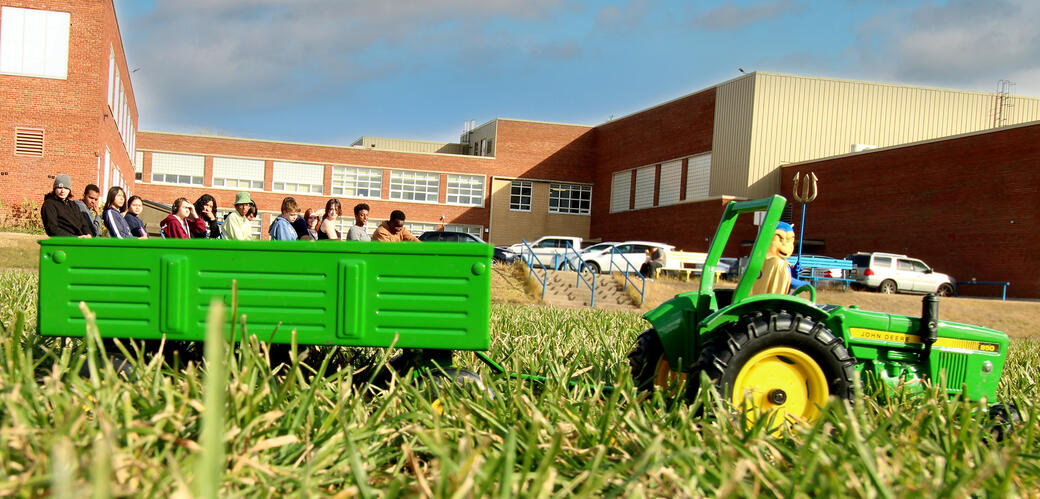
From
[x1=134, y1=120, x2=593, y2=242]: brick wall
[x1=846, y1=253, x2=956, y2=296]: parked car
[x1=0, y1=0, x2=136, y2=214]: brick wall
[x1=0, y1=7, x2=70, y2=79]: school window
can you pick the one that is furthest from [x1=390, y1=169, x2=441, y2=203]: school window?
[x1=846, y1=253, x2=956, y2=296]: parked car

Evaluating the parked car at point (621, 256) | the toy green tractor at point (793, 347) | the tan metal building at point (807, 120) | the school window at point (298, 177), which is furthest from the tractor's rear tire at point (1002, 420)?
the school window at point (298, 177)

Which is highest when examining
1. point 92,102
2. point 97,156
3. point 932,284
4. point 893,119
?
point 893,119

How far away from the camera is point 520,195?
60188 mm

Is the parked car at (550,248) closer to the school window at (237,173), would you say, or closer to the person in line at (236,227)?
the person in line at (236,227)

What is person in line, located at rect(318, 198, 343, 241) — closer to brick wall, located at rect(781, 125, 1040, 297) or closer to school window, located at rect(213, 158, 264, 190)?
brick wall, located at rect(781, 125, 1040, 297)

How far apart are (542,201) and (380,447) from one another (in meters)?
57.2

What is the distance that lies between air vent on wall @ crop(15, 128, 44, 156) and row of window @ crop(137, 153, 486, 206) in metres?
28.6

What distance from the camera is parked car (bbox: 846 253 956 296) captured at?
3147 centimetres

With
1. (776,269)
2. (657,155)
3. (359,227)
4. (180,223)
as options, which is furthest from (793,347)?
(657,155)

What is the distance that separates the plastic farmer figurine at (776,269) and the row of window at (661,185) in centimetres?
3871

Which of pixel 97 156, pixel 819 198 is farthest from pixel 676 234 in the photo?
pixel 97 156

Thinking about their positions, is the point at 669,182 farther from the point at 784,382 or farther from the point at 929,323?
the point at 784,382

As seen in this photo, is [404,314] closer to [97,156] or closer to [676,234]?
[97,156]

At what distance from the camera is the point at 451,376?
4309 mm
